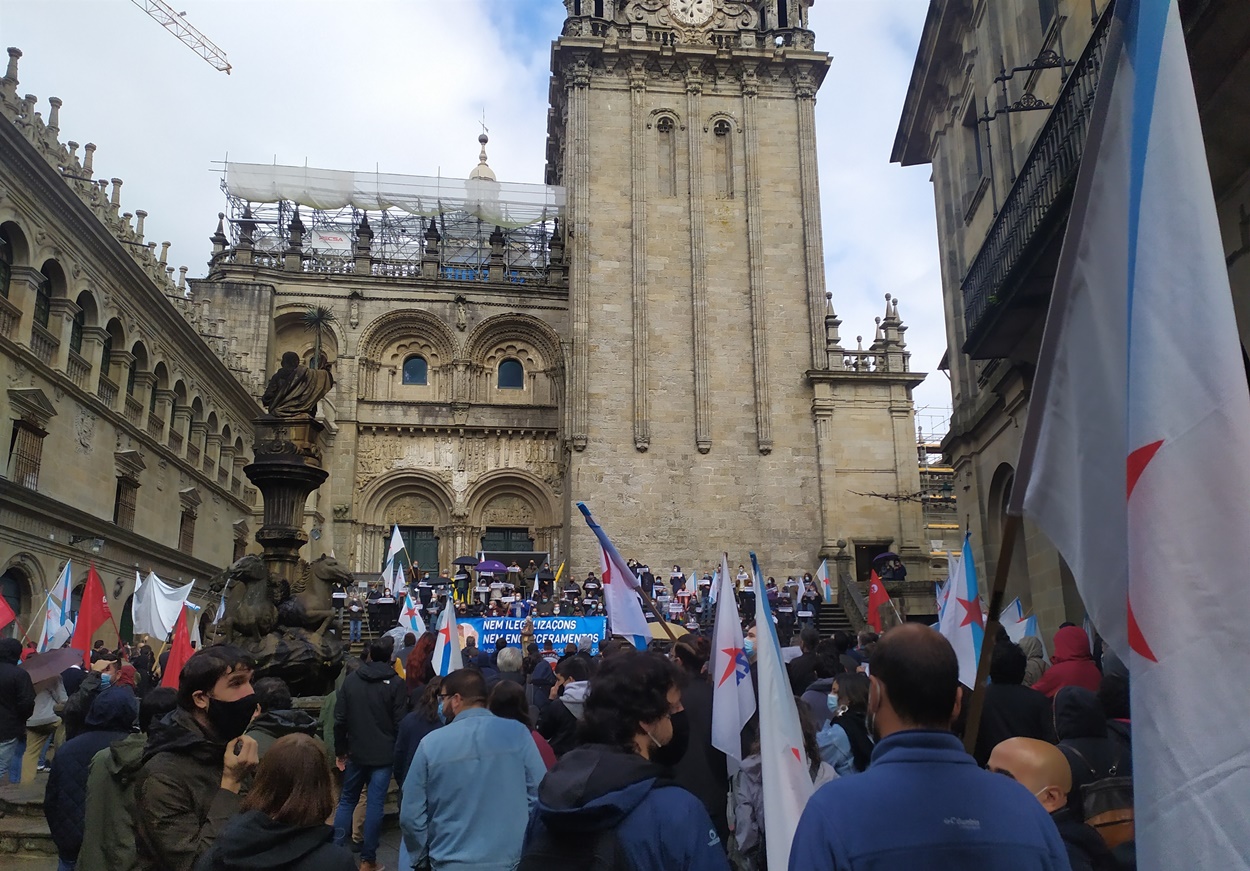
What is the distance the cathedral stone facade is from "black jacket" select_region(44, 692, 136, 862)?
2472 centimetres

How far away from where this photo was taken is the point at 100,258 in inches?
909

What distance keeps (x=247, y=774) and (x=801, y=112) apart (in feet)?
115

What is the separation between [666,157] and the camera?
3422 cm

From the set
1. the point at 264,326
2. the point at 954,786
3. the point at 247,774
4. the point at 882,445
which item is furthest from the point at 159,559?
the point at 954,786

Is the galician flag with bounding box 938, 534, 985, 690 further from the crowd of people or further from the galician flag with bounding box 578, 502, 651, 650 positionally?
the galician flag with bounding box 578, 502, 651, 650

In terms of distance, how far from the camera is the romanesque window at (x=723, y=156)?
112ft

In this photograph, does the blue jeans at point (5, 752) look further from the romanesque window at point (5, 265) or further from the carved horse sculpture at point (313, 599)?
the romanesque window at point (5, 265)

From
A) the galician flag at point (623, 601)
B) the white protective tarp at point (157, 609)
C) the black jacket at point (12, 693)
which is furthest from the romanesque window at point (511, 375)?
the black jacket at point (12, 693)

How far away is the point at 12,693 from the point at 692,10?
3406 cm

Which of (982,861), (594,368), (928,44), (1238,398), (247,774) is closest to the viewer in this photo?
(1238,398)

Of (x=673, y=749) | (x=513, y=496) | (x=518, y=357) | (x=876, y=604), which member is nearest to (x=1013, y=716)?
(x=673, y=749)

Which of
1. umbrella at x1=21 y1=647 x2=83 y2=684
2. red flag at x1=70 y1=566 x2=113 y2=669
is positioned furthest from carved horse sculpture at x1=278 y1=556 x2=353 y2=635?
red flag at x1=70 y1=566 x2=113 y2=669

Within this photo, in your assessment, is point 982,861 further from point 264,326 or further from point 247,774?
point 264,326

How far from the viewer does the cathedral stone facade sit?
31156 mm
